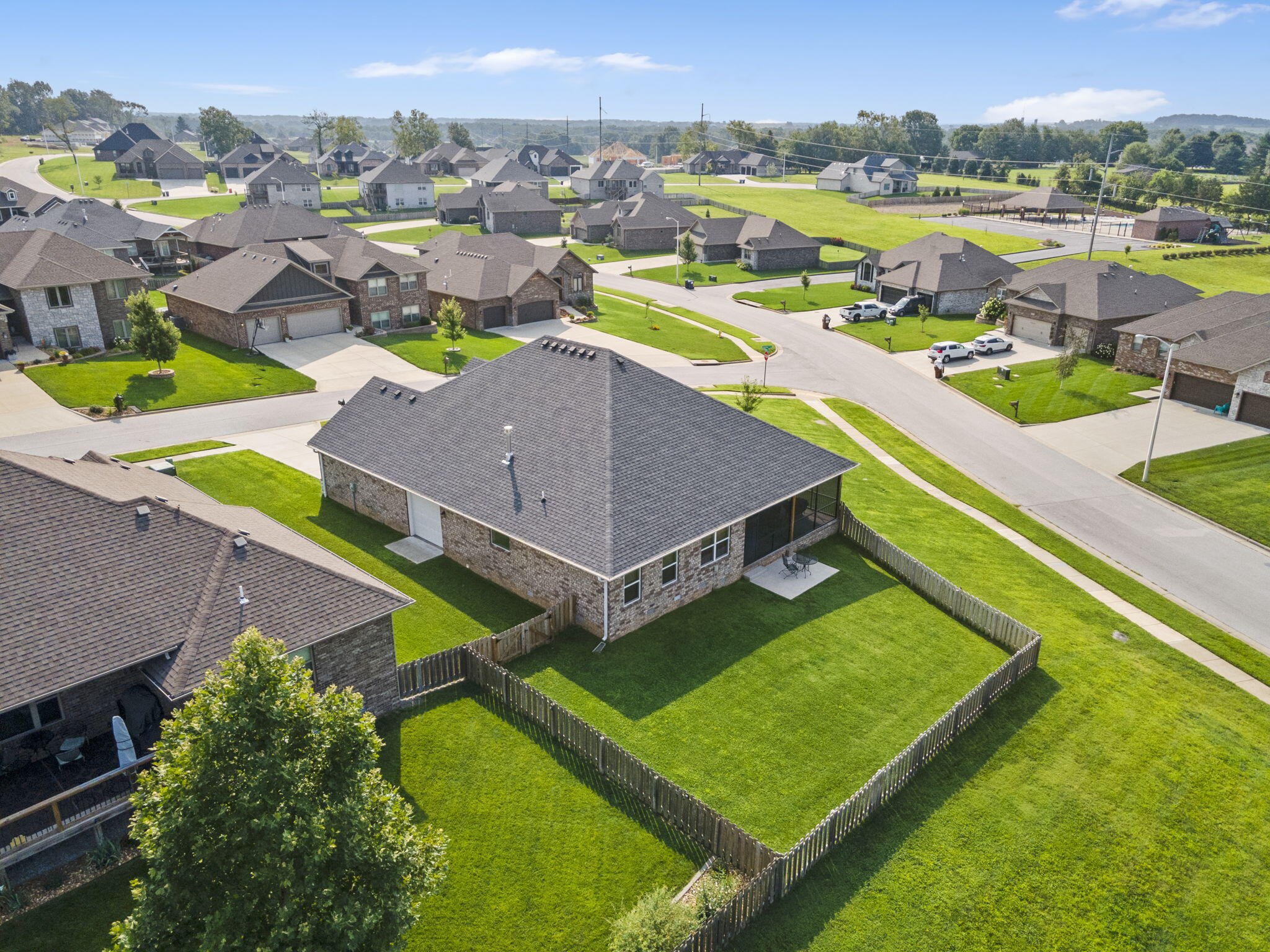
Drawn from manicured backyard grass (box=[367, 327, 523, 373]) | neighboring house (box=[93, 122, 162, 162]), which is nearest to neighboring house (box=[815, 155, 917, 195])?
manicured backyard grass (box=[367, 327, 523, 373])

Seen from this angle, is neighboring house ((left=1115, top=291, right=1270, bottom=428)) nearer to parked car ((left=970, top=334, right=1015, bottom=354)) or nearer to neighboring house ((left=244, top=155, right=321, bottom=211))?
parked car ((left=970, top=334, right=1015, bottom=354))

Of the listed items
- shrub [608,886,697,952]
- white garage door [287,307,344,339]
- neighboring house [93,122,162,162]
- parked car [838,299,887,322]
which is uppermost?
neighboring house [93,122,162,162]

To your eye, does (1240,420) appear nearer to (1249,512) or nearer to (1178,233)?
(1249,512)

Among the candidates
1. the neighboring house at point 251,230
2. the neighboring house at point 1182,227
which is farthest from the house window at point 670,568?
the neighboring house at point 1182,227

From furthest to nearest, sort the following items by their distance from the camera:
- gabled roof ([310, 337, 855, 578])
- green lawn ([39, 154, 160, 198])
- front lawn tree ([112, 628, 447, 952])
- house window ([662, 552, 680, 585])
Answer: green lawn ([39, 154, 160, 198]) → house window ([662, 552, 680, 585]) → gabled roof ([310, 337, 855, 578]) → front lawn tree ([112, 628, 447, 952])

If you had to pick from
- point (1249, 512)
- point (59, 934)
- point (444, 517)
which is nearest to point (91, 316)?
point (444, 517)
